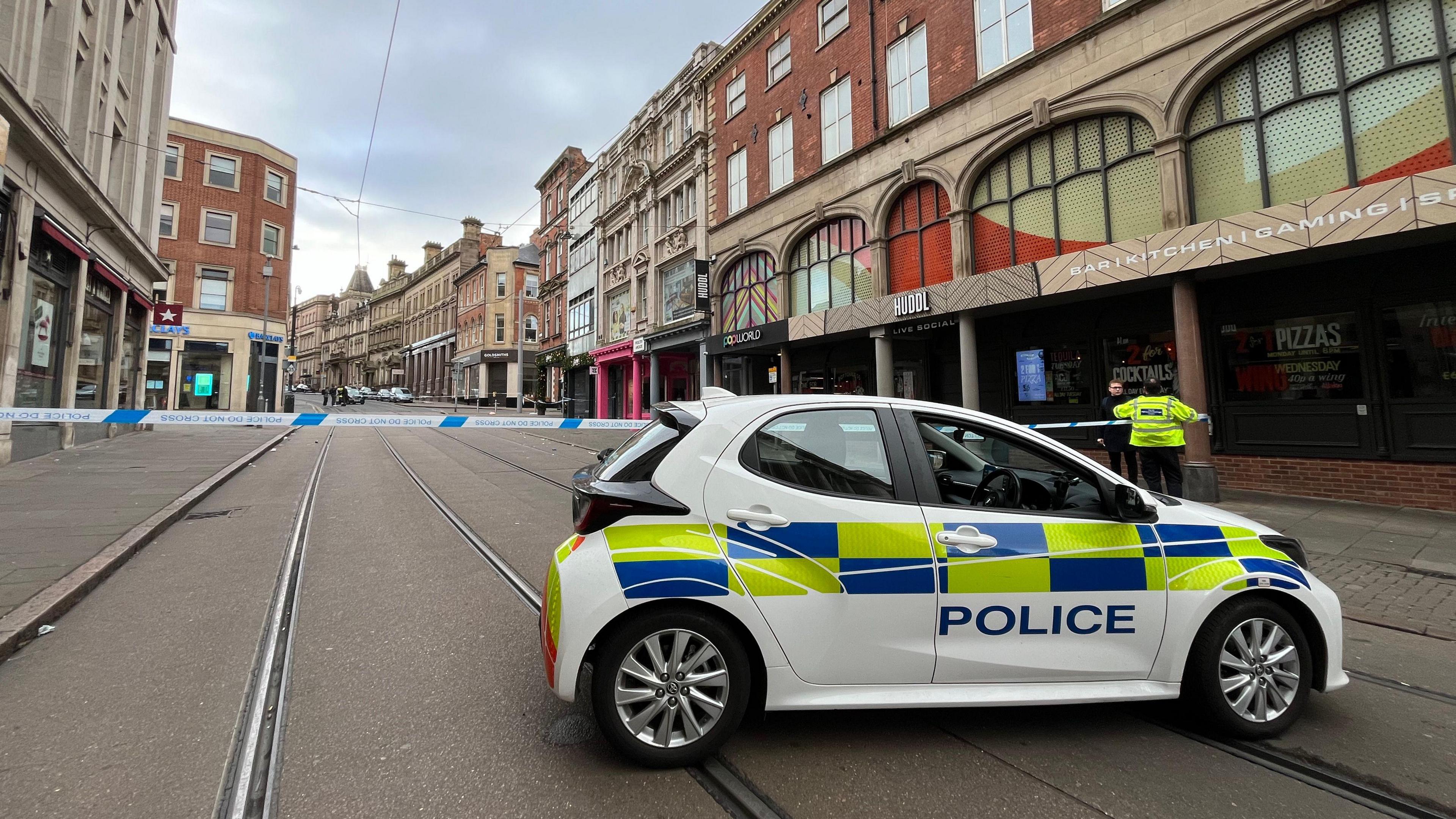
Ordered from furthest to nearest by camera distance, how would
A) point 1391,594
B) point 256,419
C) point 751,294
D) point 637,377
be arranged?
1. point 637,377
2. point 751,294
3. point 256,419
4. point 1391,594


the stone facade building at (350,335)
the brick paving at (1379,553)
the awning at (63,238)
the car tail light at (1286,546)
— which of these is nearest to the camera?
the car tail light at (1286,546)

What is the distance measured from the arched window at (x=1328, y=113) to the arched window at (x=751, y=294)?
11394mm

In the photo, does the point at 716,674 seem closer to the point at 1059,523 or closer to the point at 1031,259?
the point at 1059,523

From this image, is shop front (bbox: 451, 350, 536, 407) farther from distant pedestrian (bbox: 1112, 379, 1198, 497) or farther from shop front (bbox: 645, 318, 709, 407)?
distant pedestrian (bbox: 1112, 379, 1198, 497)

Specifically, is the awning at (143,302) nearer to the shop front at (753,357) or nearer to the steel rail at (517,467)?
the steel rail at (517,467)

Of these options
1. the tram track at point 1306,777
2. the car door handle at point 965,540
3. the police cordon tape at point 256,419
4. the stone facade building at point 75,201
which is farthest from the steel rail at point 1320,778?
the stone facade building at point 75,201

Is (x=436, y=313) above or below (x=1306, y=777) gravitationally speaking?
above

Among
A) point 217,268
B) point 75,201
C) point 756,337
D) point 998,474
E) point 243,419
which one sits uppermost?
point 217,268

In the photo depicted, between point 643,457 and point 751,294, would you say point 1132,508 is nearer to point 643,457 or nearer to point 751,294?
point 643,457

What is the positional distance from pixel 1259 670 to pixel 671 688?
2702 millimetres

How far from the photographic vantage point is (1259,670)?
9.32 feet

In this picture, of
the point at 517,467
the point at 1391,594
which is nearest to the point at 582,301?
the point at 517,467

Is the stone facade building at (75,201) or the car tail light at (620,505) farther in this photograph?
the stone facade building at (75,201)

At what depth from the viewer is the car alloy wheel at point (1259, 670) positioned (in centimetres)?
281
